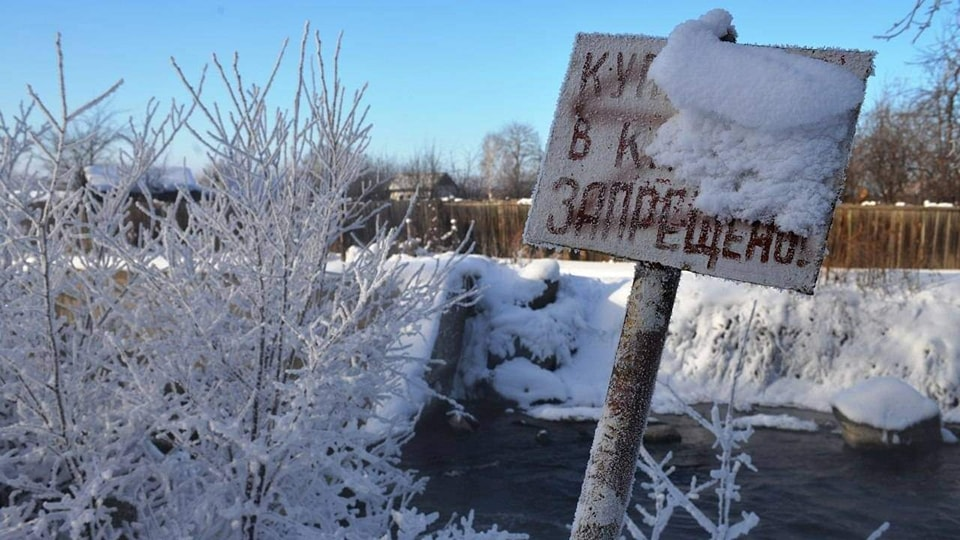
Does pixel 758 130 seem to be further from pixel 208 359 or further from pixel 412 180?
pixel 412 180

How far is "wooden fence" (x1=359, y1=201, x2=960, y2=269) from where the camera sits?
14609mm

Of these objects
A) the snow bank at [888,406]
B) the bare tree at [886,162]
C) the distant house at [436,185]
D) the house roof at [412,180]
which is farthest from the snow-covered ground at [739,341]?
the distant house at [436,185]

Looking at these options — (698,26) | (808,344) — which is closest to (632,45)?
(698,26)

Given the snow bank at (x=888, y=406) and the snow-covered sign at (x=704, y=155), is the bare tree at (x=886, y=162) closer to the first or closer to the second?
the snow bank at (x=888, y=406)

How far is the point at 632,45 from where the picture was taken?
1879mm

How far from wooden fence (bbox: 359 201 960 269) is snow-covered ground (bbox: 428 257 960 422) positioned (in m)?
1.40

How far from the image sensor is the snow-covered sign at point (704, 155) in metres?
1.65

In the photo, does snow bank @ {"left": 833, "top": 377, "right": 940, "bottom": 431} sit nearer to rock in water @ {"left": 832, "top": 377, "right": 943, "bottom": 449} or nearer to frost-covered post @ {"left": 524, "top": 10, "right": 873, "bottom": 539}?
rock in water @ {"left": 832, "top": 377, "right": 943, "bottom": 449}

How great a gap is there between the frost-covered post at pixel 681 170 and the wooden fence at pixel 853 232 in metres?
12.0

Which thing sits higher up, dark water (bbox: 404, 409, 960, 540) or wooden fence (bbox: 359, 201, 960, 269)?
wooden fence (bbox: 359, 201, 960, 269)

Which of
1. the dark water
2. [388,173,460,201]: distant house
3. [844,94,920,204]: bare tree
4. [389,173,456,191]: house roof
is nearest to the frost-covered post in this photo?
the dark water

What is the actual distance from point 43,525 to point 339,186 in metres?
1.84

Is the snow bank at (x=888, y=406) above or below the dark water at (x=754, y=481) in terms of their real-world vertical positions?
above

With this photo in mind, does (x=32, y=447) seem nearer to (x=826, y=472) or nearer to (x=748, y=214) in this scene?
(x=748, y=214)
